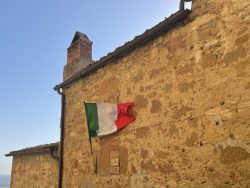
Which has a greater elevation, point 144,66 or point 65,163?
point 144,66

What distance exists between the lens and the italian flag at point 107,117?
5.91 meters

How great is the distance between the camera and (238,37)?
167 inches

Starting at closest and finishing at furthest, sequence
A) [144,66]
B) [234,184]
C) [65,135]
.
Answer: [234,184] → [144,66] → [65,135]

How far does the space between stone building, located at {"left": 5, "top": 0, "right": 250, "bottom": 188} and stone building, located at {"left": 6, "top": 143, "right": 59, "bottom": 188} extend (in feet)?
7.19

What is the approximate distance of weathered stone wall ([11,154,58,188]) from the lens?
895 cm

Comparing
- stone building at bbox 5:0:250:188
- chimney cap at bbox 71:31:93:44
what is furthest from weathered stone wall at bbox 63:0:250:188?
chimney cap at bbox 71:31:93:44

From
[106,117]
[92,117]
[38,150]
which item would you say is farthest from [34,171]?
[106,117]

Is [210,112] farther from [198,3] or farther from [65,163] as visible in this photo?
[65,163]

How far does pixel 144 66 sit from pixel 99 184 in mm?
2567

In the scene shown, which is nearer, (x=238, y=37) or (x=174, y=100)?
(x=238, y=37)

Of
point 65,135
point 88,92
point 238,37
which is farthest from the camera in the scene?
point 65,135

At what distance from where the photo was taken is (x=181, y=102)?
4.85 metres

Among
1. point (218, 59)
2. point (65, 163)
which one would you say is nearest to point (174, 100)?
point (218, 59)

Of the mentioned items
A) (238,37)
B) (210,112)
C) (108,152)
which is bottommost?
(108,152)
